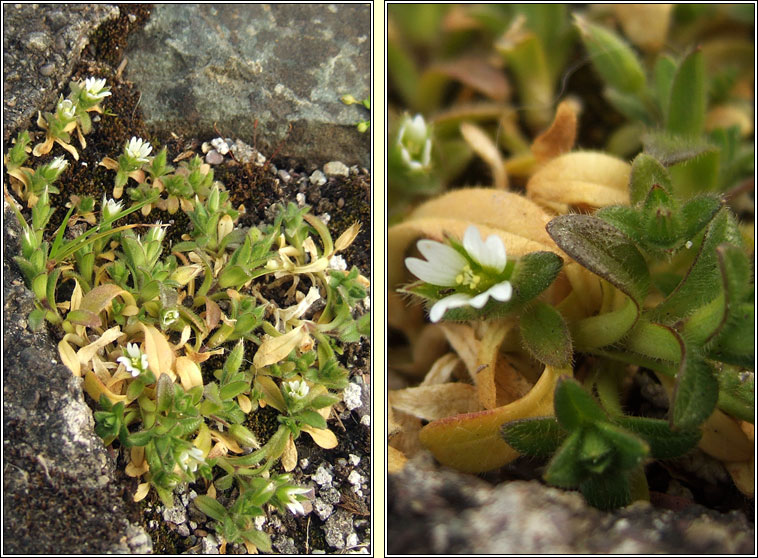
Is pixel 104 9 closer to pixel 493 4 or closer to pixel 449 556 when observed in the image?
pixel 493 4

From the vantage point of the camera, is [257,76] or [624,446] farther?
[257,76]

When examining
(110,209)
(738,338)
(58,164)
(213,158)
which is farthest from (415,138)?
(738,338)

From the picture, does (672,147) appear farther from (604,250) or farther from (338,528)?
(338,528)

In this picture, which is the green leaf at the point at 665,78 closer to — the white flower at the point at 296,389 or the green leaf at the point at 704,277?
the green leaf at the point at 704,277

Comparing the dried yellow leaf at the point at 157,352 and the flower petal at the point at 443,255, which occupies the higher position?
the flower petal at the point at 443,255

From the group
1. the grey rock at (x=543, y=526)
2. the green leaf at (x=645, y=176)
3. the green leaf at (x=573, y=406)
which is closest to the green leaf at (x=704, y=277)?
the green leaf at (x=645, y=176)

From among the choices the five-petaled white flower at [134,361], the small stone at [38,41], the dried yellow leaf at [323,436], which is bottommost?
the dried yellow leaf at [323,436]

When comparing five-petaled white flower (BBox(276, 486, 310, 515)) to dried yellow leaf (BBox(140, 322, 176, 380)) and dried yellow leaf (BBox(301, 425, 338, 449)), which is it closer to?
dried yellow leaf (BBox(301, 425, 338, 449))
